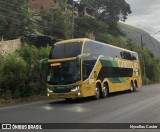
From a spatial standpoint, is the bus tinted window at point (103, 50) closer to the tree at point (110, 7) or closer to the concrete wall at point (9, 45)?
the concrete wall at point (9, 45)

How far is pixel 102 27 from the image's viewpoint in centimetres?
7650

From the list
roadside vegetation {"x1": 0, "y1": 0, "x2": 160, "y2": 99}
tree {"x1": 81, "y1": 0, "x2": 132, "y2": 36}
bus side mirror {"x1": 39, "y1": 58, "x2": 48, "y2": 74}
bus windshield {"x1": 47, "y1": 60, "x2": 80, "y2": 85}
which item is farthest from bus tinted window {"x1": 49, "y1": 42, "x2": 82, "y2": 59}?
tree {"x1": 81, "y1": 0, "x2": 132, "y2": 36}

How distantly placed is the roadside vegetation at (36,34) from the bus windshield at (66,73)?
4.73 m

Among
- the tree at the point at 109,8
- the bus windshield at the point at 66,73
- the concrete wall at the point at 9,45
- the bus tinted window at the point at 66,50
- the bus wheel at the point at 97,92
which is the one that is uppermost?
the tree at the point at 109,8

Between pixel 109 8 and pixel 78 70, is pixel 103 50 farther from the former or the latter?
pixel 109 8

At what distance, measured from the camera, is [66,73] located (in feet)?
71.7

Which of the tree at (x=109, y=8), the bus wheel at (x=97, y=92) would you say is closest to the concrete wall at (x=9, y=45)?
the bus wheel at (x=97, y=92)

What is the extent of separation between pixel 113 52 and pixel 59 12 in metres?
32.9

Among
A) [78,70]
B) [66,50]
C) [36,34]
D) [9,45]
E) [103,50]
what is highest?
[36,34]

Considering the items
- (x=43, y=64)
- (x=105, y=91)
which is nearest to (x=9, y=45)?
(x=43, y=64)

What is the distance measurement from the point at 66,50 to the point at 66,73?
142cm

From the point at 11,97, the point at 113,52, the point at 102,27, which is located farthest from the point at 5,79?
the point at 102,27

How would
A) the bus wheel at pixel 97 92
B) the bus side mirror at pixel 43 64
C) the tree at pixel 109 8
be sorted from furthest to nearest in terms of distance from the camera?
the tree at pixel 109 8 → the bus wheel at pixel 97 92 → the bus side mirror at pixel 43 64

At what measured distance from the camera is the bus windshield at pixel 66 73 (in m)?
21.8
